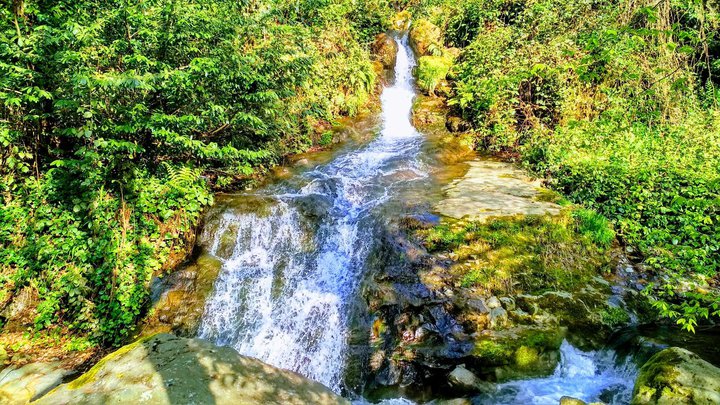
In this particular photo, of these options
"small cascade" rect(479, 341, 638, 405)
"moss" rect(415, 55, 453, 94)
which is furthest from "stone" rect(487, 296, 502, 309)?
"moss" rect(415, 55, 453, 94)

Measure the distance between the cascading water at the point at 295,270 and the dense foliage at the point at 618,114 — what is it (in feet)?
14.0

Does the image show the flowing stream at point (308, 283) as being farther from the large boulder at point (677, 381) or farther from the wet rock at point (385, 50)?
the wet rock at point (385, 50)

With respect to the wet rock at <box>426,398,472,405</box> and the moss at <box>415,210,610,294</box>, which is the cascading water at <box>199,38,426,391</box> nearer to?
the wet rock at <box>426,398,472,405</box>

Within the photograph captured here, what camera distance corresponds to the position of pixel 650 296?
5.79 m

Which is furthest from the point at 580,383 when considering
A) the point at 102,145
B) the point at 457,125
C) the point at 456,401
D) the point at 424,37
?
the point at 424,37

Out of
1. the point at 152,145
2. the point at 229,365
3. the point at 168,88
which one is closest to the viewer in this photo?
the point at 229,365

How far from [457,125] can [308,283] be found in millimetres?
8673

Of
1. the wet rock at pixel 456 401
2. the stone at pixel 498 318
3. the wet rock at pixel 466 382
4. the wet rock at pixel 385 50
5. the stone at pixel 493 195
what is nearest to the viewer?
the wet rock at pixel 456 401

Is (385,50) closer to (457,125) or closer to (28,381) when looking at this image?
(457,125)

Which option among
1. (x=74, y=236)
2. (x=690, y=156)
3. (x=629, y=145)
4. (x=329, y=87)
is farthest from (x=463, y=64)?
(x=74, y=236)

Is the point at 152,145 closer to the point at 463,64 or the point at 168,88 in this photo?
the point at 168,88

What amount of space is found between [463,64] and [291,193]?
982cm

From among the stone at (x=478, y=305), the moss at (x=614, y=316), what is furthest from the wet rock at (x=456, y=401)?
the moss at (x=614, y=316)

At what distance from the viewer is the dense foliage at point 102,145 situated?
225 inches
